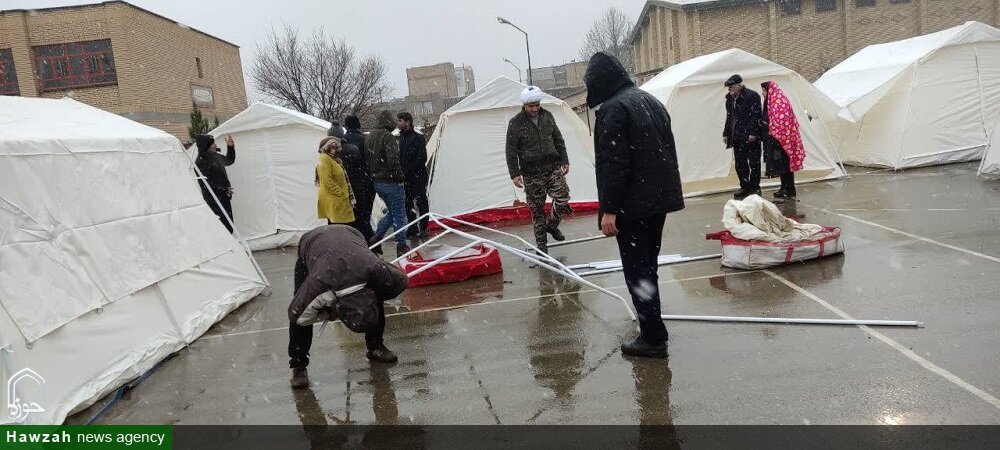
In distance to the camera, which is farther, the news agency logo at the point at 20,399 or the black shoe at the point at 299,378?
the black shoe at the point at 299,378

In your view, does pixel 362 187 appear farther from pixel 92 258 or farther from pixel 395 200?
pixel 92 258

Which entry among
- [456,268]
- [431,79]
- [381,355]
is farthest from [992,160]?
[431,79]

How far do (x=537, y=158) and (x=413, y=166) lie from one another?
11.7ft

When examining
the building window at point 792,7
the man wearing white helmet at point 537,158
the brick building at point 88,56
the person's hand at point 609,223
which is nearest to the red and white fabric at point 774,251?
the man wearing white helmet at point 537,158

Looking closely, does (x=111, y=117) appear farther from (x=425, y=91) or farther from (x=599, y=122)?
(x=425, y=91)

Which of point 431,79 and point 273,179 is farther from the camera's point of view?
point 431,79

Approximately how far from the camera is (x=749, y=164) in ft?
31.9

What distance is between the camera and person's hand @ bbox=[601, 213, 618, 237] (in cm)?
397

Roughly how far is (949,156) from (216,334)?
12783mm

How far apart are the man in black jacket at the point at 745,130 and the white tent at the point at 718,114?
5.53 ft

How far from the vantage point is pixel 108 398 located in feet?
13.9

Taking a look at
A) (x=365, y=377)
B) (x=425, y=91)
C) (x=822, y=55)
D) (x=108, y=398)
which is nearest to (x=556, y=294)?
(x=365, y=377)

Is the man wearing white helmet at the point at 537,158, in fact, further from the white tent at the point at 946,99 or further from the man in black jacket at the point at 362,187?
the white tent at the point at 946,99

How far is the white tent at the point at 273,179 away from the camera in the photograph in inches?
414
